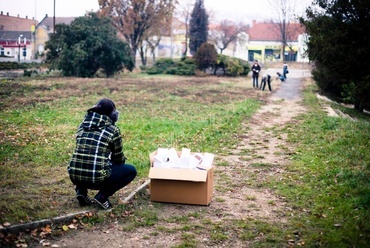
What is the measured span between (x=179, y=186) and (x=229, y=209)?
2.60ft

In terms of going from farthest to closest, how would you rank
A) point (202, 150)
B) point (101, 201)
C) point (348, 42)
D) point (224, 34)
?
point (224, 34) → point (348, 42) → point (202, 150) → point (101, 201)

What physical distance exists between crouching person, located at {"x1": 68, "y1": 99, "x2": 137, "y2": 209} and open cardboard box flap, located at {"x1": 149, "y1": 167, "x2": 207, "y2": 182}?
531 mm

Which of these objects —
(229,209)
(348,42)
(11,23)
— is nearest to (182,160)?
(229,209)

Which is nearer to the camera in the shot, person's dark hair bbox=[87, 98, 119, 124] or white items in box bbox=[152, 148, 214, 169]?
person's dark hair bbox=[87, 98, 119, 124]

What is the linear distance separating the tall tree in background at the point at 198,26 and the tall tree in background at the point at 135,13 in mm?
9909

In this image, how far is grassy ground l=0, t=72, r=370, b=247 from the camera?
5188 millimetres

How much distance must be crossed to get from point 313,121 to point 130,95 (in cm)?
1015

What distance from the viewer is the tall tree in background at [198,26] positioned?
63.1 meters

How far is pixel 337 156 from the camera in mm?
8812

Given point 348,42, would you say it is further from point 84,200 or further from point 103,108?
point 84,200

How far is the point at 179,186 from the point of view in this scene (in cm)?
602

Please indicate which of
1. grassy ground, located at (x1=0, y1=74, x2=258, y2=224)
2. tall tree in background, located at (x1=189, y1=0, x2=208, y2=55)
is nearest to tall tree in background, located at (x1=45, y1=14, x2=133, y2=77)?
grassy ground, located at (x1=0, y1=74, x2=258, y2=224)

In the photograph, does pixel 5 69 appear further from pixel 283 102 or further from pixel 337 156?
pixel 337 156

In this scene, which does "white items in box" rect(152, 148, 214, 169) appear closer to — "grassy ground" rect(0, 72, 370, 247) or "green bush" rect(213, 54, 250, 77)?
"grassy ground" rect(0, 72, 370, 247)
